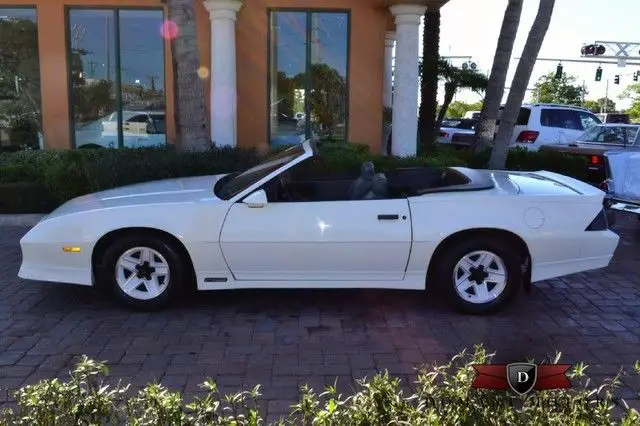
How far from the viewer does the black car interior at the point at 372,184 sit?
17.4 ft

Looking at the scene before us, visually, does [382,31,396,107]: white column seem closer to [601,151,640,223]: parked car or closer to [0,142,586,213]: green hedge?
[0,142,586,213]: green hedge

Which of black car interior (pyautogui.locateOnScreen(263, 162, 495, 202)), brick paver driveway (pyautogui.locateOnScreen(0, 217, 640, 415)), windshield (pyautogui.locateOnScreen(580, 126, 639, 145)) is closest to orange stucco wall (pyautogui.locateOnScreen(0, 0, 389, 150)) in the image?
windshield (pyautogui.locateOnScreen(580, 126, 639, 145))

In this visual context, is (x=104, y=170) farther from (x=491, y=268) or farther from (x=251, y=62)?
(x=491, y=268)

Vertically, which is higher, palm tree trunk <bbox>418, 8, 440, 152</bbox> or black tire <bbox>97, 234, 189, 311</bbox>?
palm tree trunk <bbox>418, 8, 440, 152</bbox>

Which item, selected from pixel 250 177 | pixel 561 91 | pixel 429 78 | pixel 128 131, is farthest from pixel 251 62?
pixel 561 91

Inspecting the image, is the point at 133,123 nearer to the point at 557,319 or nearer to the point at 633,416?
the point at 557,319

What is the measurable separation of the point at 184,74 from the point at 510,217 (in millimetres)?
5112

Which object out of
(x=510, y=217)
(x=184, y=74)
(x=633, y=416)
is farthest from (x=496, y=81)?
(x=633, y=416)

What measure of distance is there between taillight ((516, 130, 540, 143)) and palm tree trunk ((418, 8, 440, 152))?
2.58 m

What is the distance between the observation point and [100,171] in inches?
329

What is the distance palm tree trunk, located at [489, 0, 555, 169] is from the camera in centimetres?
1040

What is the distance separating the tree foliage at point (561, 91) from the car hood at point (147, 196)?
66356 millimetres

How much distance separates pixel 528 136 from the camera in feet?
51.4

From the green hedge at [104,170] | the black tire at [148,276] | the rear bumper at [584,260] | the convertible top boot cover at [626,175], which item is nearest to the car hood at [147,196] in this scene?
the black tire at [148,276]
